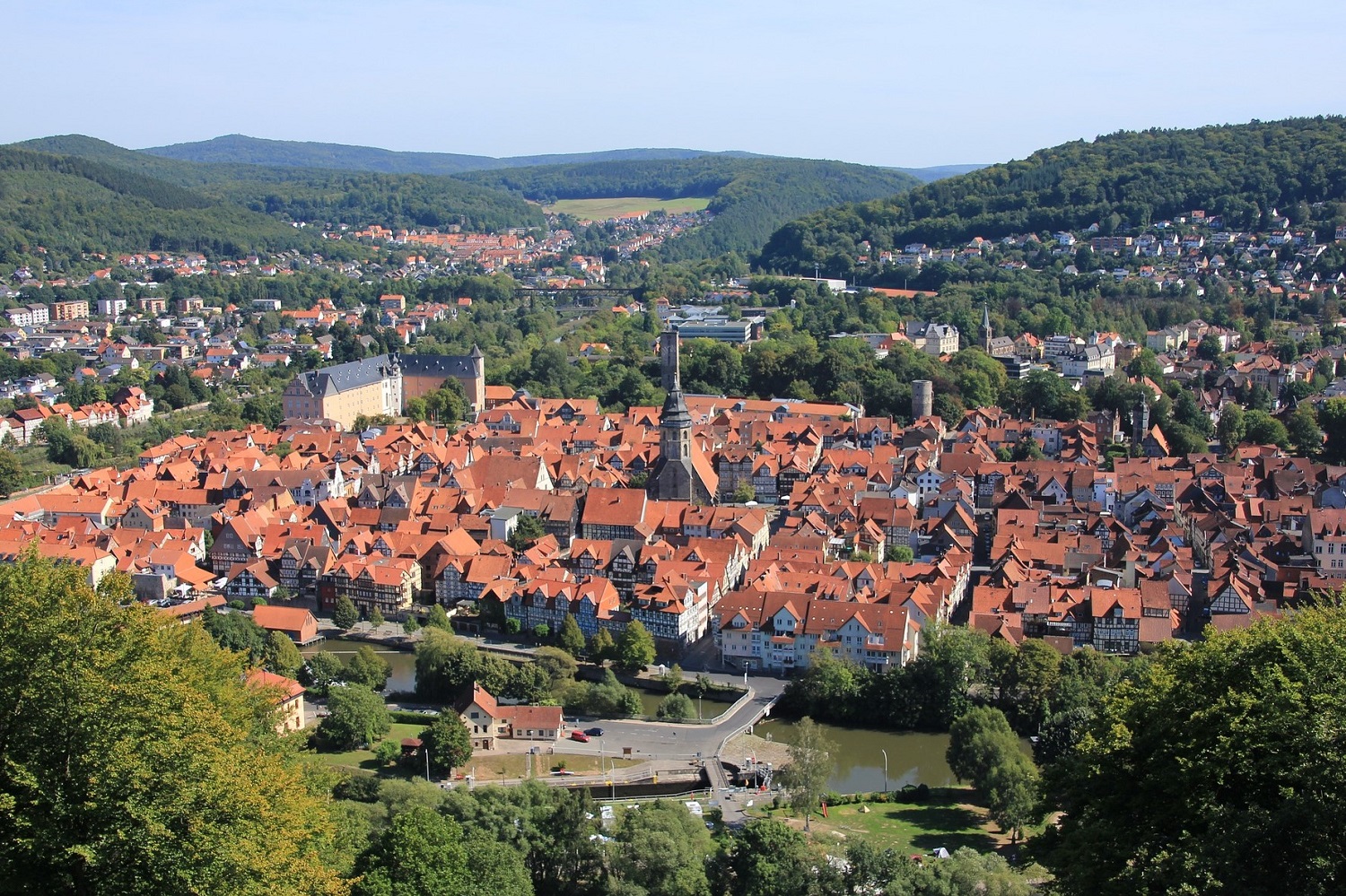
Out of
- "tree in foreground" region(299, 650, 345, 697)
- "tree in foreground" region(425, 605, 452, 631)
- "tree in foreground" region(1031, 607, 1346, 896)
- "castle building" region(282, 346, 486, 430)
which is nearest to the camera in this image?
"tree in foreground" region(1031, 607, 1346, 896)

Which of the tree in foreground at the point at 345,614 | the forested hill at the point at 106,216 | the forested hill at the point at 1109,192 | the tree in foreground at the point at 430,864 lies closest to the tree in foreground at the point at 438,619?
the tree in foreground at the point at 345,614

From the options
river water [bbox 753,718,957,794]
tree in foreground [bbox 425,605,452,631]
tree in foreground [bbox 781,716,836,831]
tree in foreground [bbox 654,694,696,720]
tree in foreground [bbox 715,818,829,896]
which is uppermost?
tree in foreground [bbox 715,818,829,896]

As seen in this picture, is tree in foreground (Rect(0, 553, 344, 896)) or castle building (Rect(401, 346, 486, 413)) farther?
castle building (Rect(401, 346, 486, 413))

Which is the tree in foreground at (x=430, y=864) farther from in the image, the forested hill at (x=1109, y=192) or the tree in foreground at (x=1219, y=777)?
the forested hill at (x=1109, y=192)

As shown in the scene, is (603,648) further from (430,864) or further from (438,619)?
(430,864)

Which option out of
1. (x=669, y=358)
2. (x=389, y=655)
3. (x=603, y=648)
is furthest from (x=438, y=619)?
(x=669, y=358)

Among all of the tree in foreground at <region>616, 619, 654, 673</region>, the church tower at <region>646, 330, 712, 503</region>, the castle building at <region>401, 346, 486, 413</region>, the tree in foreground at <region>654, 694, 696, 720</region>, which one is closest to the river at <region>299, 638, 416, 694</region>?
the tree in foreground at <region>616, 619, 654, 673</region>

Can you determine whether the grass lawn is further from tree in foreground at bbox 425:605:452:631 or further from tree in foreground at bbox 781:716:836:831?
tree in foreground at bbox 425:605:452:631
